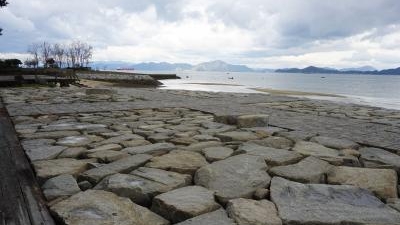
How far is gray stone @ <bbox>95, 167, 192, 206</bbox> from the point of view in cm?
258

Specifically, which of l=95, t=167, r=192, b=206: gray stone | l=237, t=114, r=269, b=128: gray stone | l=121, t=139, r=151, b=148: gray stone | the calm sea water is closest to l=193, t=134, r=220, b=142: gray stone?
l=121, t=139, r=151, b=148: gray stone

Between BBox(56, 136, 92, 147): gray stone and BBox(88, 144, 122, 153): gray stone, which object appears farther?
BBox(56, 136, 92, 147): gray stone

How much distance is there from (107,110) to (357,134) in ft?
16.4

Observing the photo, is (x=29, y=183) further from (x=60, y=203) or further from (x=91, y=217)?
(x=91, y=217)

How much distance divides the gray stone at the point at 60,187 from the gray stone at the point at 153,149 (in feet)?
3.10

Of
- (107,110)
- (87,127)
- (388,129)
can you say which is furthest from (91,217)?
(107,110)

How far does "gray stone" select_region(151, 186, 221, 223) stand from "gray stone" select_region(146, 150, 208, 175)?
541mm

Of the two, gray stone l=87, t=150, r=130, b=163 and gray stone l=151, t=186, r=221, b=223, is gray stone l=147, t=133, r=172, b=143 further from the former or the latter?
gray stone l=151, t=186, r=221, b=223

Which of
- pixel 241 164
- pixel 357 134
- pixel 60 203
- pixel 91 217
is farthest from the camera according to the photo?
pixel 357 134

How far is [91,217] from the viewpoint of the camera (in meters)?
2.20

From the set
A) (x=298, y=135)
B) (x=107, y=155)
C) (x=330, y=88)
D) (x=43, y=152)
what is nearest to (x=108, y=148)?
(x=107, y=155)

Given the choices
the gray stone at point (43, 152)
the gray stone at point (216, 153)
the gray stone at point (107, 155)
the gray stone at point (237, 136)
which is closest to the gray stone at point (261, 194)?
the gray stone at point (216, 153)

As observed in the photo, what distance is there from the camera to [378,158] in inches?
146

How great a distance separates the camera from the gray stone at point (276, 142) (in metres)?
4.18
